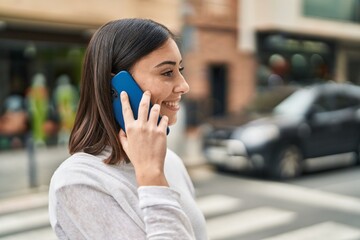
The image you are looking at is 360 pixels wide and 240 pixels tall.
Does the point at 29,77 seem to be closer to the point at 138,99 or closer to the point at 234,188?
the point at 234,188

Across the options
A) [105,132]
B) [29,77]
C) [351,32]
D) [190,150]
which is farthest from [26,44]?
[351,32]

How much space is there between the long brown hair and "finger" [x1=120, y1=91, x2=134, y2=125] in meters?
0.07

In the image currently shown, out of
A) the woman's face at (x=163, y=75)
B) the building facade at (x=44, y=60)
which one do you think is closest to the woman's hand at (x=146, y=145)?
the woman's face at (x=163, y=75)

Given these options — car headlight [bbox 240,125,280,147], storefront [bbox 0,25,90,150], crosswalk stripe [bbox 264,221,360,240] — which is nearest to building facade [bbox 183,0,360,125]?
storefront [bbox 0,25,90,150]

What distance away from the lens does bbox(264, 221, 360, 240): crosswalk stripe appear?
18.7ft

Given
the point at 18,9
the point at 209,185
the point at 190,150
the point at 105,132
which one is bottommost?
the point at 190,150

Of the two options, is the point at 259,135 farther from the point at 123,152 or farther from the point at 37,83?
the point at 123,152

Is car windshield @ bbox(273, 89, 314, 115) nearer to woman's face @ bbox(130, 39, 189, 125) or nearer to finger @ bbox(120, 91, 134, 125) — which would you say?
woman's face @ bbox(130, 39, 189, 125)

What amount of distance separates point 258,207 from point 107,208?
6.16 meters

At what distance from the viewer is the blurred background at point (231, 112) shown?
23.3ft

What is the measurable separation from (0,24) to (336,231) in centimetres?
919

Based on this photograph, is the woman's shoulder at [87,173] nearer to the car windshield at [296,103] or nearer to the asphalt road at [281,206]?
the asphalt road at [281,206]

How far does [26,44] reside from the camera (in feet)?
42.2

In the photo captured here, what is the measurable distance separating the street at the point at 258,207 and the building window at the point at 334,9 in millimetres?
11528
